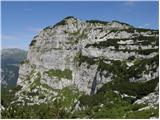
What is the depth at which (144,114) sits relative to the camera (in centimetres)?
12462

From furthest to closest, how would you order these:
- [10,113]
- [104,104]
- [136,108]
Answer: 1. [104,104]
2. [136,108]
3. [10,113]

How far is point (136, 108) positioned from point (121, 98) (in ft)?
151

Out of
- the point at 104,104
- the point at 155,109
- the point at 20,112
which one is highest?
the point at 20,112

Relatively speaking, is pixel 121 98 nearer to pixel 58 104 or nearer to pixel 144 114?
pixel 144 114

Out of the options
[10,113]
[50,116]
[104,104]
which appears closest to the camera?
[50,116]

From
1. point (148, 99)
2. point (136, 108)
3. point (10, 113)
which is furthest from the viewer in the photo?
point (148, 99)

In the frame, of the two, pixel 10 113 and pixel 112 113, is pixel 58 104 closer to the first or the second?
pixel 10 113

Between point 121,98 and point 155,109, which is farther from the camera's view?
point 121,98

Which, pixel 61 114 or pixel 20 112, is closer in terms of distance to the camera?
pixel 61 114

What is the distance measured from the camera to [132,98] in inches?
7781

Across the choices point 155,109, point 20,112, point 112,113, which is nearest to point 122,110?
point 112,113

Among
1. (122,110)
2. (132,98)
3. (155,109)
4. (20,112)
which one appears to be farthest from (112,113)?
(20,112)

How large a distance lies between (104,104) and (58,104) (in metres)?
120

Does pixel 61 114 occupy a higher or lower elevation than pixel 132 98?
higher
